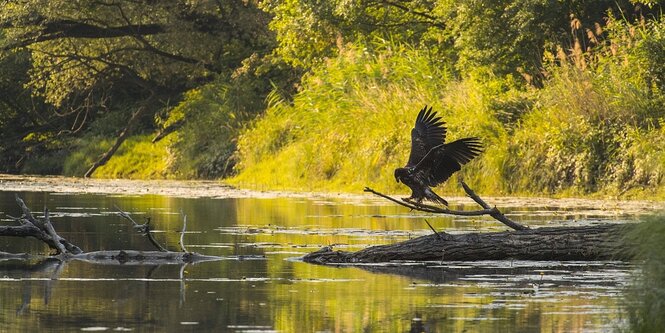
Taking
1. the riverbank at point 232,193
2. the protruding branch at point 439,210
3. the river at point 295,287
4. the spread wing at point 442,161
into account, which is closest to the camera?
the river at point 295,287

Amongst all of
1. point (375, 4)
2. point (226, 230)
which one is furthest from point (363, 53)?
point (226, 230)

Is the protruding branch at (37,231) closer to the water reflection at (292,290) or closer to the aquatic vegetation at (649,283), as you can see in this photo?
the water reflection at (292,290)

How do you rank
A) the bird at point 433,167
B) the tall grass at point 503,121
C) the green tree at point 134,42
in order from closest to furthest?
the bird at point 433,167 → the tall grass at point 503,121 → the green tree at point 134,42

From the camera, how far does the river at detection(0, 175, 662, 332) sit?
34.0ft

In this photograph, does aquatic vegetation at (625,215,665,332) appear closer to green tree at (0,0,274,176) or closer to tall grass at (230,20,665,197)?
tall grass at (230,20,665,197)

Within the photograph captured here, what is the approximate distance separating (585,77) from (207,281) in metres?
15.7

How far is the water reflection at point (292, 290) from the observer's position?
34.1ft

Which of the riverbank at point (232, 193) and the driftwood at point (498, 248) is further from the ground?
the riverbank at point (232, 193)

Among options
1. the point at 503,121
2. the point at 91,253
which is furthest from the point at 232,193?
the point at 91,253

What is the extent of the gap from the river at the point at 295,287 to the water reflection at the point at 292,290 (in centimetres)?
1

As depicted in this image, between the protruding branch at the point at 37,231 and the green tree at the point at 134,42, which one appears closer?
the protruding branch at the point at 37,231

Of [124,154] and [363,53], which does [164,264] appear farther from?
[124,154]

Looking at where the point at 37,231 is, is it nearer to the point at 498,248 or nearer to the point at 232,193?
the point at 498,248

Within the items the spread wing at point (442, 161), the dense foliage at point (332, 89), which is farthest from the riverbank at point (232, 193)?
the spread wing at point (442, 161)
